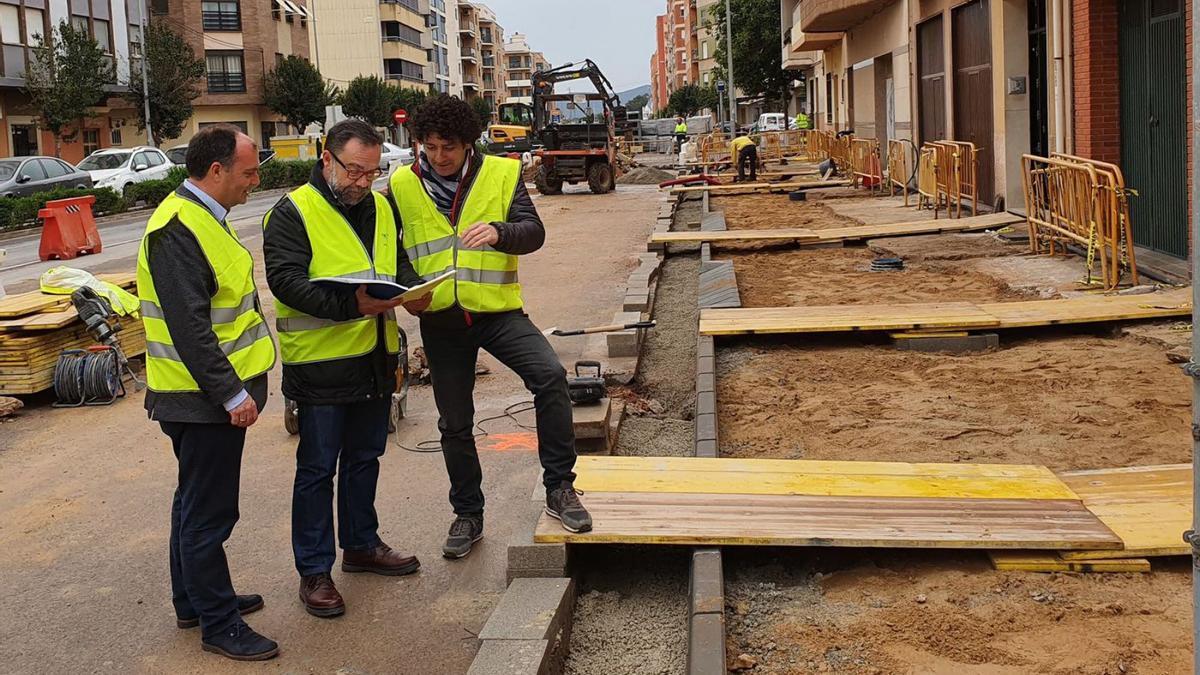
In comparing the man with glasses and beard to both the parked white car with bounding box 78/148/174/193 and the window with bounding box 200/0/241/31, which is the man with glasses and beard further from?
the window with bounding box 200/0/241/31

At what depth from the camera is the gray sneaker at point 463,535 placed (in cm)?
555

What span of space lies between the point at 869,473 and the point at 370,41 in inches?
3396

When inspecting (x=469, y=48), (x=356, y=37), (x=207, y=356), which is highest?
(x=469, y=48)

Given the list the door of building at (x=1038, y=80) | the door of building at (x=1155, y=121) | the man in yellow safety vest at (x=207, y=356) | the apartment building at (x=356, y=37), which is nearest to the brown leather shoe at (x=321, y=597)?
the man in yellow safety vest at (x=207, y=356)

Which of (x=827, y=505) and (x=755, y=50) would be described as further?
(x=755, y=50)

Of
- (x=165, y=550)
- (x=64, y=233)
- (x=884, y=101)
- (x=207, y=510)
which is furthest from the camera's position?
(x=884, y=101)

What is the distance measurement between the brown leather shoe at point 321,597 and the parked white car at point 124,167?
3049 cm

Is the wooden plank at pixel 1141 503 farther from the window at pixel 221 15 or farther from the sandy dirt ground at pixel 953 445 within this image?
the window at pixel 221 15

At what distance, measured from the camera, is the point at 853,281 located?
512 inches

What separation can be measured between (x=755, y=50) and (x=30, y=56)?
38.1m

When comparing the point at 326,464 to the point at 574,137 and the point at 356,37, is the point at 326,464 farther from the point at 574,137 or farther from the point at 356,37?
the point at 356,37

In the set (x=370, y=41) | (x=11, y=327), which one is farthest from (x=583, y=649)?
(x=370, y=41)

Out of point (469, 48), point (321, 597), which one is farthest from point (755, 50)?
point (469, 48)

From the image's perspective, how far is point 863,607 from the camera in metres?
4.57
